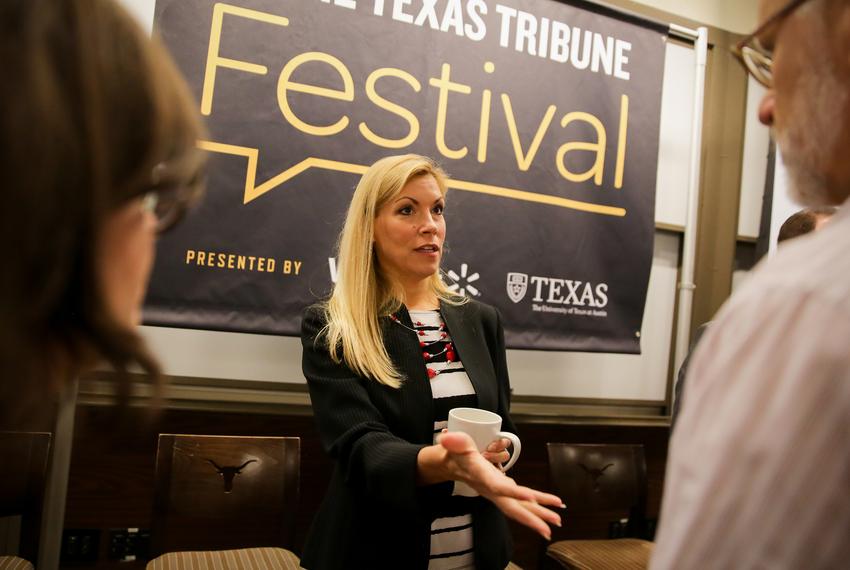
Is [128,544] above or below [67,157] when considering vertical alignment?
below

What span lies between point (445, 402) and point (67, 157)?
1.16 metres

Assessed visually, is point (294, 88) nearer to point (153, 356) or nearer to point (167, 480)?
point (167, 480)

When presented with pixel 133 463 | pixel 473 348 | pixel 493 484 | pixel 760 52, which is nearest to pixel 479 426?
pixel 493 484

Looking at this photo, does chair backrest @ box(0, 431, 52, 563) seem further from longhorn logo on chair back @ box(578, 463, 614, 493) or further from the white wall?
the white wall

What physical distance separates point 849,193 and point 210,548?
8.04 feet

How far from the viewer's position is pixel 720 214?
10.8 feet

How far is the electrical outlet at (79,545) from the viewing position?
2213 millimetres

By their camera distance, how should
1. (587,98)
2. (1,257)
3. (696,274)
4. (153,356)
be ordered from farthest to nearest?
(696,274) < (587,98) < (153,356) < (1,257)

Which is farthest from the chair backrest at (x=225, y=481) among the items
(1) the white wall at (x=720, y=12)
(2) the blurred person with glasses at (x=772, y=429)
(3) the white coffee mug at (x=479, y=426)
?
(1) the white wall at (x=720, y=12)

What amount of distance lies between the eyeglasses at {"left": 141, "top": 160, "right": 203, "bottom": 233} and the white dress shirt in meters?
0.49

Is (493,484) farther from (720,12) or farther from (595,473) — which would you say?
(720,12)

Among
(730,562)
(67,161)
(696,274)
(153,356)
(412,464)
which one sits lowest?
(412,464)

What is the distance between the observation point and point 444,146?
2.51 metres

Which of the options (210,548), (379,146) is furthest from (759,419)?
(210,548)
